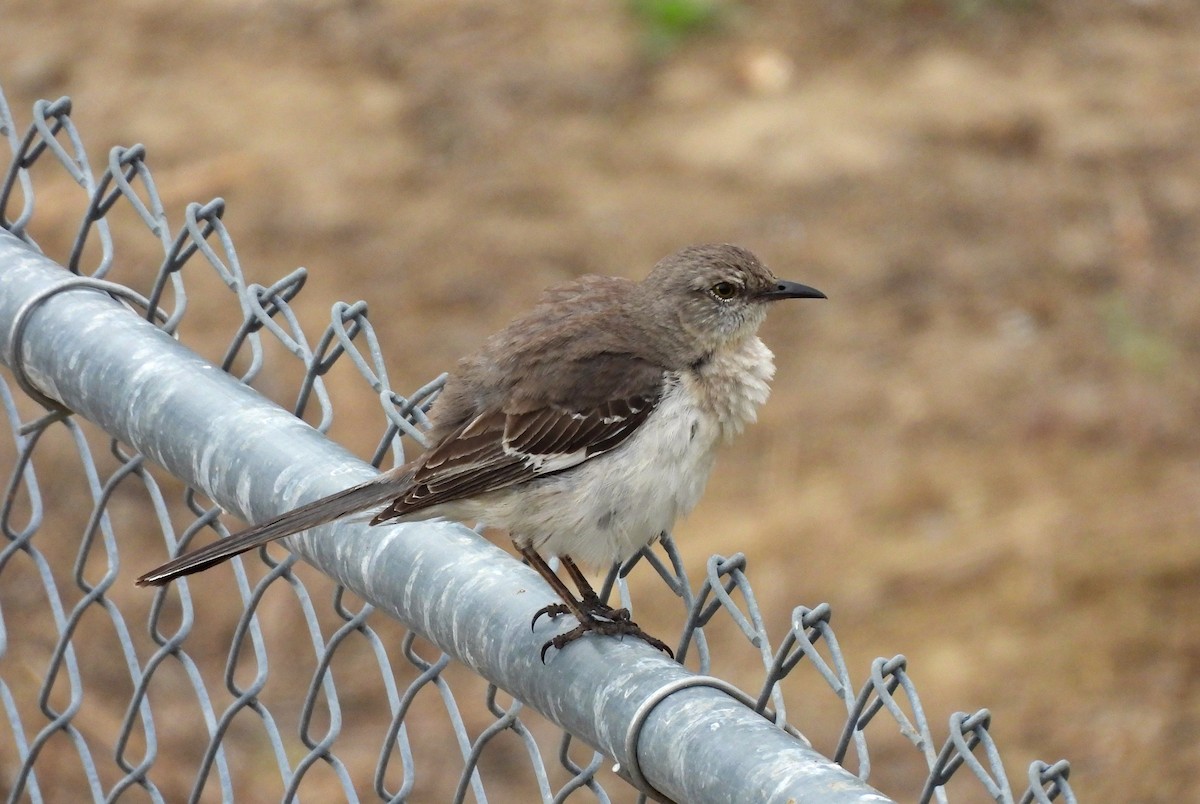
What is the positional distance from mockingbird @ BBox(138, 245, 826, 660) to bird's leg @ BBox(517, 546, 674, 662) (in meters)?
0.02

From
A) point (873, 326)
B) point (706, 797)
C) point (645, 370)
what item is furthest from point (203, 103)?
point (706, 797)

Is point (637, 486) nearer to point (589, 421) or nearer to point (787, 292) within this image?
point (589, 421)

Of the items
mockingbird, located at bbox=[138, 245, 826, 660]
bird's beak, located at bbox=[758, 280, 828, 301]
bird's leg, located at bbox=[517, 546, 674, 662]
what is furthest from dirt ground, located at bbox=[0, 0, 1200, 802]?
bird's leg, located at bbox=[517, 546, 674, 662]

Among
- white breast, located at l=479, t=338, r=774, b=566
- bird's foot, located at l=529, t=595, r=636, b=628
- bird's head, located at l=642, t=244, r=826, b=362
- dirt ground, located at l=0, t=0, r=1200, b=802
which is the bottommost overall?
bird's foot, located at l=529, t=595, r=636, b=628

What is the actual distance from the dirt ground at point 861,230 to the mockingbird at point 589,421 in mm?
2467

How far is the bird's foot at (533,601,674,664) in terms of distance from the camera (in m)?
2.48

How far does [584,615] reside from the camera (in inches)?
111

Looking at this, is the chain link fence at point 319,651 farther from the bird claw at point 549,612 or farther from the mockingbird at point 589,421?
the mockingbird at point 589,421

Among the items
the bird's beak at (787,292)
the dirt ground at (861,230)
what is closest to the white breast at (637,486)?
the bird's beak at (787,292)

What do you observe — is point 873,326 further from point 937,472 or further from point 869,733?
point 869,733

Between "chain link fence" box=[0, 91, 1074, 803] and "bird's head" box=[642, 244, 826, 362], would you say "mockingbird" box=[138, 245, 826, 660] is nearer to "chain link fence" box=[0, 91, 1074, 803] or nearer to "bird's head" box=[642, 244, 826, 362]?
"bird's head" box=[642, 244, 826, 362]

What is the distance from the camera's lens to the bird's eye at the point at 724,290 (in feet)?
13.3

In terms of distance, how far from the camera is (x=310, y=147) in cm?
813

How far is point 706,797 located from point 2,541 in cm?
501
